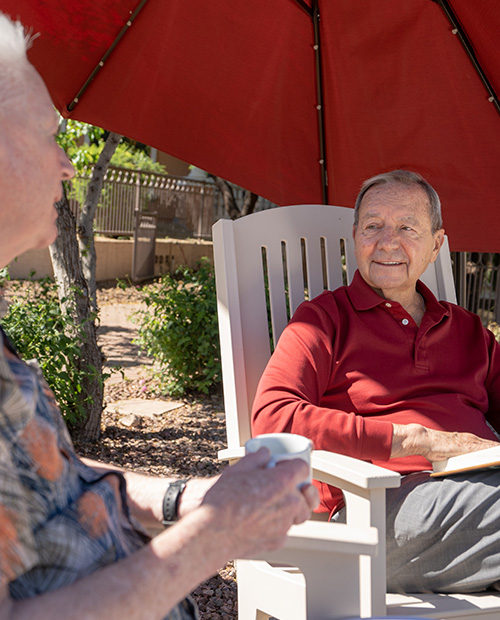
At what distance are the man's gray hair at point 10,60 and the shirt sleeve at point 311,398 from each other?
52.8 inches

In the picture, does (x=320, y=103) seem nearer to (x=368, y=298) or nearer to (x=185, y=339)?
(x=368, y=298)

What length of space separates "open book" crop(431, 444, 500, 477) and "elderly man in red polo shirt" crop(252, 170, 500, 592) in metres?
0.04

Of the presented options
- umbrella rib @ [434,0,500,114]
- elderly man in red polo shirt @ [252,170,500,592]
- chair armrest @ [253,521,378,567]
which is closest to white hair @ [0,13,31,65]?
chair armrest @ [253,521,378,567]

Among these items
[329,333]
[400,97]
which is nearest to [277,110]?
[400,97]

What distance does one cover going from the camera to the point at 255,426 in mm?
2193

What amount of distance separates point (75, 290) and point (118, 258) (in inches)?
342

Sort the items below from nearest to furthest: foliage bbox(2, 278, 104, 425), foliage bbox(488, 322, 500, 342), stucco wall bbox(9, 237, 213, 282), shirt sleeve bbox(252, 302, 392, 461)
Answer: shirt sleeve bbox(252, 302, 392, 461), foliage bbox(2, 278, 104, 425), foliage bbox(488, 322, 500, 342), stucco wall bbox(9, 237, 213, 282)

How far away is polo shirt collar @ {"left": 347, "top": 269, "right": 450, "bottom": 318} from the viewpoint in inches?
101

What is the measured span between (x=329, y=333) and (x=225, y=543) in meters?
1.47

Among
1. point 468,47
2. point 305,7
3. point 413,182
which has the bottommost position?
point 413,182

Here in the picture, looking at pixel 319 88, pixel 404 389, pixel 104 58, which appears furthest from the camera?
pixel 319 88

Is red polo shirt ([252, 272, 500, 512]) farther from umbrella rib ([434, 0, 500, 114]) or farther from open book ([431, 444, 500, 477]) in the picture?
umbrella rib ([434, 0, 500, 114])

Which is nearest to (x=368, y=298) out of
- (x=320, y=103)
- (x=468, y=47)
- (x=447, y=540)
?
(x=447, y=540)

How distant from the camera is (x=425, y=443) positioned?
2.14 metres
